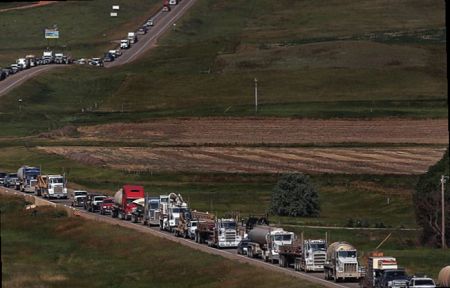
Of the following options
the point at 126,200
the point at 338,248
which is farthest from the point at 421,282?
the point at 126,200

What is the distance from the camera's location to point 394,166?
143000mm

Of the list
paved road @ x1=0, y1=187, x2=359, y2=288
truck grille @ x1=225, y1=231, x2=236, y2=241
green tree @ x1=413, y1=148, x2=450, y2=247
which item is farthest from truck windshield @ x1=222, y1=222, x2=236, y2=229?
green tree @ x1=413, y1=148, x2=450, y2=247

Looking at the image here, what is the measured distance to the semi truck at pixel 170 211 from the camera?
100812 millimetres

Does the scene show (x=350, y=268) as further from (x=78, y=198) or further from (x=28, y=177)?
(x=28, y=177)

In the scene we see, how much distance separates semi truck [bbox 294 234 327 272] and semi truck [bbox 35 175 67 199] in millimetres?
52972

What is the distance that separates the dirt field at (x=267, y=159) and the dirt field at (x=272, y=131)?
7.69 metres

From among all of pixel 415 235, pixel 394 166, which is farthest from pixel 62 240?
pixel 394 166

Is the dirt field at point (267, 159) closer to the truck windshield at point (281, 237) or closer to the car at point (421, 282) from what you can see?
the truck windshield at point (281, 237)

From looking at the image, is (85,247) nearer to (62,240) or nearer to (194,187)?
(62,240)

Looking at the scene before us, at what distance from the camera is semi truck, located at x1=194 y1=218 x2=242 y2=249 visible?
90756 millimetres

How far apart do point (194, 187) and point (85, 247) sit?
1711 inches

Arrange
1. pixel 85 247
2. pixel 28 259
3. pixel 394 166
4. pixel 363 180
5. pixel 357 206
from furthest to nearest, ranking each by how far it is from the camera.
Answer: pixel 394 166 < pixel 363 180 < pixel 357 206 < pixel 85 247 < pixel 28 259

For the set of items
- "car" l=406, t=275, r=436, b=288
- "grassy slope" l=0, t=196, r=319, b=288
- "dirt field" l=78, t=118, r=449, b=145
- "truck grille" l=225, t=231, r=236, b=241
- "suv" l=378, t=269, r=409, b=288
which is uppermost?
"dirt field" l=78, t=118, r=449, b=145

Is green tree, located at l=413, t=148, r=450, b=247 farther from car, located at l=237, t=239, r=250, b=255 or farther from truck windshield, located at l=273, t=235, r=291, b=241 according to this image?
truck windshield, located at l=273, t=235, r=291, b=241
